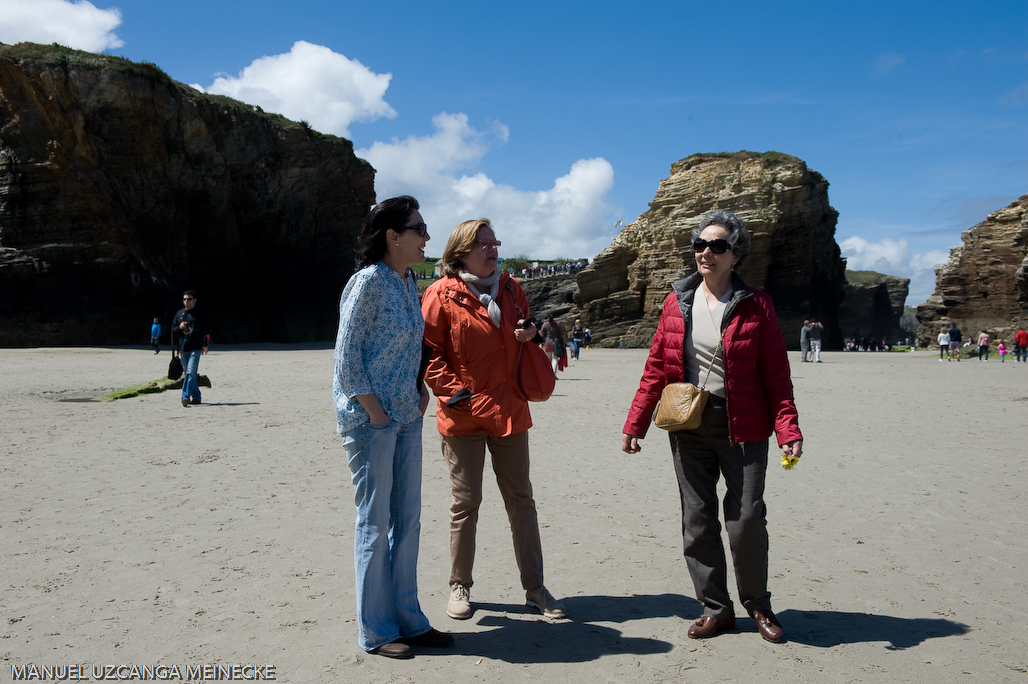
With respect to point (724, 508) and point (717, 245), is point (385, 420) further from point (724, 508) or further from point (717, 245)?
point (717, 245)

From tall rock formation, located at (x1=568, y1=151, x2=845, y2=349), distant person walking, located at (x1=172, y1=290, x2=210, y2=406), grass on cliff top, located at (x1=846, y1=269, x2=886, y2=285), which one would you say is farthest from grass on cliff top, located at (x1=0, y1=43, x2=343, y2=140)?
grass on cliff top, located at (x1=846, y1=269, x2=886, y2=285)

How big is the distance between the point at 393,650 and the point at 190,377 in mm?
9646

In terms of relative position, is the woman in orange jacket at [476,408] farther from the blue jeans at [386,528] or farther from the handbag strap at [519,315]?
the blue jeans at [386,528]

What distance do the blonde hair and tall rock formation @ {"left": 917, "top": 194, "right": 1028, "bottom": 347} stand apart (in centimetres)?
4217

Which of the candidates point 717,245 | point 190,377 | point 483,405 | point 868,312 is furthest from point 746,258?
point 868,312

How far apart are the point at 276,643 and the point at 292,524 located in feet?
6.55

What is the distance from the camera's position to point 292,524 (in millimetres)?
5148

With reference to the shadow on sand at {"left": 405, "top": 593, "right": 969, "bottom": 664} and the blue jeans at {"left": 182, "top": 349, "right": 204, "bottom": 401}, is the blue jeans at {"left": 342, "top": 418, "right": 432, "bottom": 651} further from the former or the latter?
the blue jeans at {"left": 182, "top": 349, "right": 204, "bottom": 401}

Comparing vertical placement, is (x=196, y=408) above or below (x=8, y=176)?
below

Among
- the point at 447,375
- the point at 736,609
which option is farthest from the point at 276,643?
the point at 736,609

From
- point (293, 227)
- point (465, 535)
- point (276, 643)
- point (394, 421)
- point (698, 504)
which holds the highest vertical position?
point (293, 227)

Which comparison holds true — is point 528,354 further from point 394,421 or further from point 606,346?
point 606,346

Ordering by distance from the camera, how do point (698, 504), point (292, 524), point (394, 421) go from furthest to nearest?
point (292, 524), point (698, 504), point (394, 421)

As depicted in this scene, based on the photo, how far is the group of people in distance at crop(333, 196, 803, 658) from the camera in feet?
10.4
